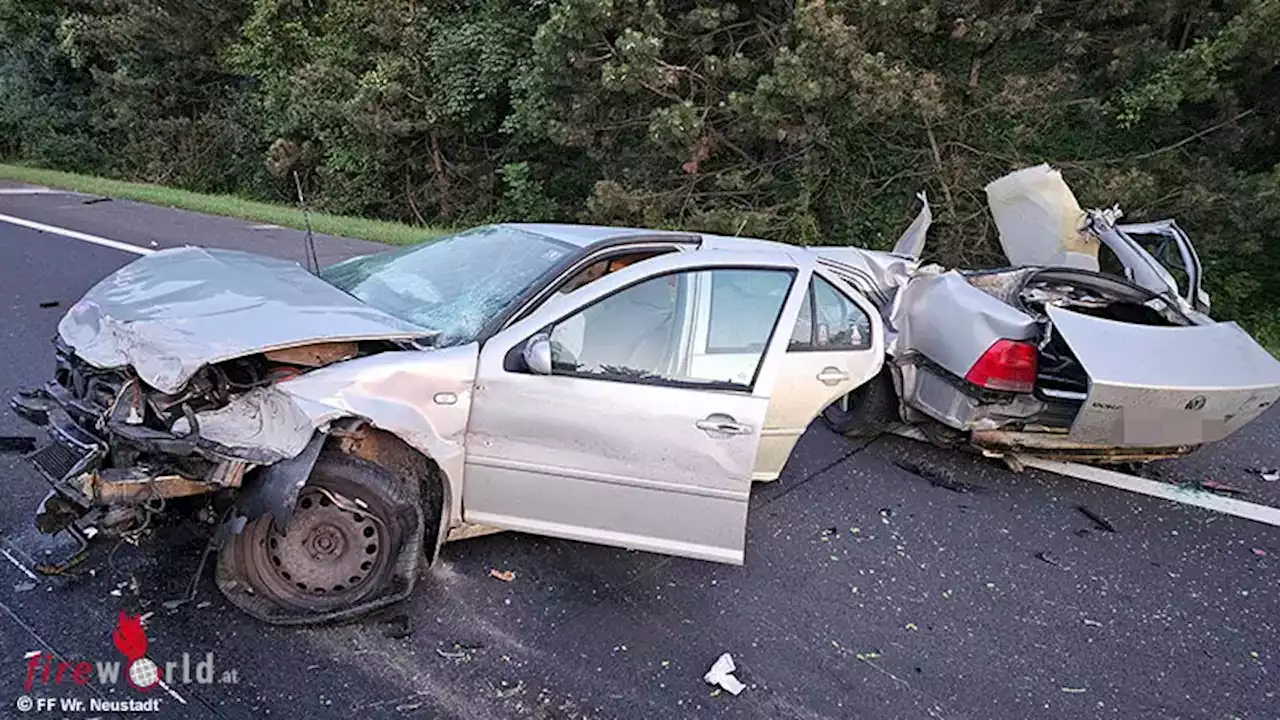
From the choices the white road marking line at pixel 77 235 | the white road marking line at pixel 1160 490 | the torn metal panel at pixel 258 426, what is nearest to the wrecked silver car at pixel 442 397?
the torn metal panel at pixel 258 426

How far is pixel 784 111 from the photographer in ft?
38.0

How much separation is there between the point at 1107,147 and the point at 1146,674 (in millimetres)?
9909

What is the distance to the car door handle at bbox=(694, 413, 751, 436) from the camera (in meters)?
3.20

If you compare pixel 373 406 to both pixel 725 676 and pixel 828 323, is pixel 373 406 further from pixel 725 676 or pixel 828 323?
pixel 828 323

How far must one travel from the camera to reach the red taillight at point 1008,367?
173 inches

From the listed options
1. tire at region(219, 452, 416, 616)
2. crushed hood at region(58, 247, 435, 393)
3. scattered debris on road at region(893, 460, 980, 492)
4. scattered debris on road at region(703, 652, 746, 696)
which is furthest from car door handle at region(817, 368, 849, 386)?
tire at region(219, 452, 416, 616)

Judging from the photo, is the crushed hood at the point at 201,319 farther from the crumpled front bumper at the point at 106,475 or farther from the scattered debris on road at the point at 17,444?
the scattered debris on road at the point at 17,444

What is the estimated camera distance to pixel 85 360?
118 inches

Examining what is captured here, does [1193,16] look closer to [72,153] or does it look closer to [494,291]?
[494,291]

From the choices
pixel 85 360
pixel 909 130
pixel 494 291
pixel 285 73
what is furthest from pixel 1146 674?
pixel 285 73

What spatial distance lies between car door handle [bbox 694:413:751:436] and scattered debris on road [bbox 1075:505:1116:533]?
220cm

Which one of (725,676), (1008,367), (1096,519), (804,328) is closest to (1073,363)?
(1008,367)

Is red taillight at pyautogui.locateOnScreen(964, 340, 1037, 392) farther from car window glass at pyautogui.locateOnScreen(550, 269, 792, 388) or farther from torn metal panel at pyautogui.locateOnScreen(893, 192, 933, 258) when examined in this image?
torn metal panel at pyautogui.locateOnScreen(893, 192, 933, 258)

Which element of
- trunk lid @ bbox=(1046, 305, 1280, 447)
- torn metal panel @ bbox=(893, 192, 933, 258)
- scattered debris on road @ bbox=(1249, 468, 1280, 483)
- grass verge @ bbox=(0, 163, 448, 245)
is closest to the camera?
trunk lid @ bbox=(1046, 305, 1280, 447)
